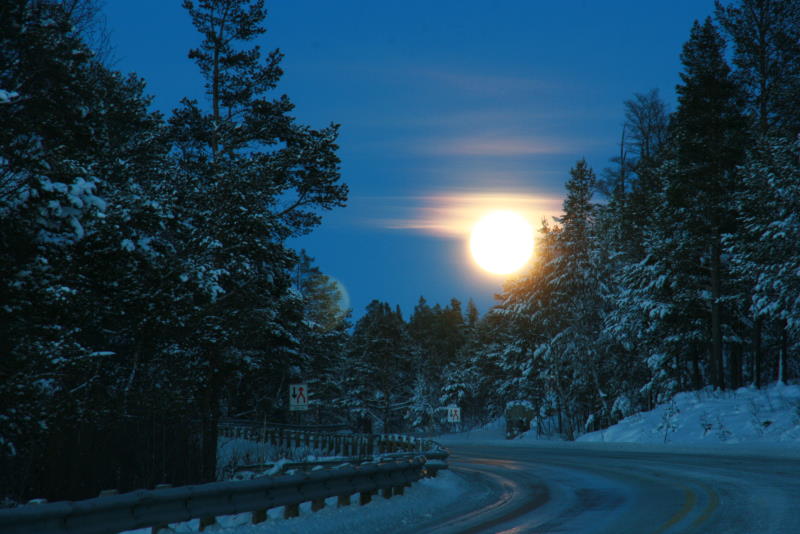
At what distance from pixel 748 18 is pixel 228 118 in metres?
26.7

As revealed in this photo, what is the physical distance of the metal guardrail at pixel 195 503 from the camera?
7.78m

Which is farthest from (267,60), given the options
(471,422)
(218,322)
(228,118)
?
(471,422)

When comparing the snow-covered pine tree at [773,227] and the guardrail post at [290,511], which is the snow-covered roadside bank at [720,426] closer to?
the snow-covered pine tree at [773,227]

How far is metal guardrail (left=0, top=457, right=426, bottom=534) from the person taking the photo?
7.78 m

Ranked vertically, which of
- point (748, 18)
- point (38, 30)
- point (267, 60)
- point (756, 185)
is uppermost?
point (748, 18)

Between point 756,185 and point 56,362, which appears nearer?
point 56,362

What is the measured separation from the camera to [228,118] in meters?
28.5

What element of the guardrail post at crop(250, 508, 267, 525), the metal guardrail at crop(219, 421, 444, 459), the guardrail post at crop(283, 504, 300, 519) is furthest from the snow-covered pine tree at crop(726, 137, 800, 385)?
the guardrail post at crop(250, 508, 267, 525)

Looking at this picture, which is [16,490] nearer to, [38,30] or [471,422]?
[38,30]

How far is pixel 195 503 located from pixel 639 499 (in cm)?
810

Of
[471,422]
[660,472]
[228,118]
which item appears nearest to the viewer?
[660,472]

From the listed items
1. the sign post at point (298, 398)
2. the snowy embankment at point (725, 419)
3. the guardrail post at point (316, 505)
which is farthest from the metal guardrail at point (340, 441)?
the guardrail post at point (316, 505)

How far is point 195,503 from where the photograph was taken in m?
9.80

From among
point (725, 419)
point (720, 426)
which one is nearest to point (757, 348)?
point (725, 419)
